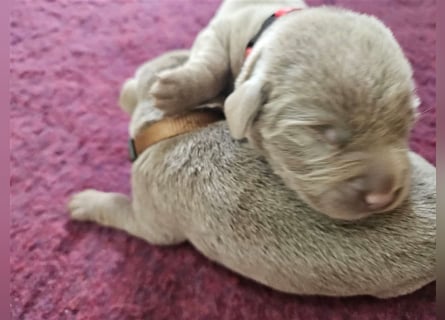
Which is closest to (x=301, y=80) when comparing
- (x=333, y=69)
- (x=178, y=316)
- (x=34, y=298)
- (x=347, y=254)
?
(x=333, y=69)

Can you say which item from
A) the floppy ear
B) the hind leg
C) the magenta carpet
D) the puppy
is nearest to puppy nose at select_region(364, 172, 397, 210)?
the puppy

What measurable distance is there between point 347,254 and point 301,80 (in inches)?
15.7

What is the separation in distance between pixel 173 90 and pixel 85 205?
19.3 inches

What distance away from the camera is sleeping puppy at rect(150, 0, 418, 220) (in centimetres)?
117

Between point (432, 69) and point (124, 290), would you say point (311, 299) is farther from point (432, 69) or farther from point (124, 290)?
point (432, 69)

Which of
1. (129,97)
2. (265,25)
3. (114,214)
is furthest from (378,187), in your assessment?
(129,97)

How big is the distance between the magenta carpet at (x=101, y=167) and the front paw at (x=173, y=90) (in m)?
0.42

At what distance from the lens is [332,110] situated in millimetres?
1168

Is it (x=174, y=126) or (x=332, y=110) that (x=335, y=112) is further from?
(x=174, y=126)

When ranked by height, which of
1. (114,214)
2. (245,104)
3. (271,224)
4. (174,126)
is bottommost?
(114,214)

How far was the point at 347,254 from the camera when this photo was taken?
4.39 feet

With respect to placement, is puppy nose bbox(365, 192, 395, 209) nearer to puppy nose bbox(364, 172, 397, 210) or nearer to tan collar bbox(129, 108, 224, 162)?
puppy nose bbox(364, 172, 397, 210)

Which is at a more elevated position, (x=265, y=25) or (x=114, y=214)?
(x=265, y=25)

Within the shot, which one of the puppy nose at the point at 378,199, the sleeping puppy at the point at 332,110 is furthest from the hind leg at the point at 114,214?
the puppy nose at the point at 378,199
